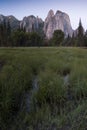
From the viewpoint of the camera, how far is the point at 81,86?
21.0 ft

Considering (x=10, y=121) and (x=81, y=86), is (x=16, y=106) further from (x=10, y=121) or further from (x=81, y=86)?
(x=81, y=86)

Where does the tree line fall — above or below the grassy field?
above

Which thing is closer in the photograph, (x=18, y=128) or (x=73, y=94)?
(x=18, y=128)

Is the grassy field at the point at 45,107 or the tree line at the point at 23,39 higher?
the tree line at the point at 23,39

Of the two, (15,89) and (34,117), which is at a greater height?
(15,89)

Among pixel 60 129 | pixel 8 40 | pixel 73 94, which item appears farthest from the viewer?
pixel 8 40

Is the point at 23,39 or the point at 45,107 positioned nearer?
the point at 45,107

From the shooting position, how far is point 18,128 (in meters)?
4.55

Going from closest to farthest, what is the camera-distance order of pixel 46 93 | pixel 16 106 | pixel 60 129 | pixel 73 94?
1. pixel 60 129
2. pixel 16 106
3. pixel 46 93
4. pixel 73 94

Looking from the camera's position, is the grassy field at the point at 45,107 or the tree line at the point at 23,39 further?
the tree line at the point at 23,39

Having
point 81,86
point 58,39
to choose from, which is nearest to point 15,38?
point 58,39

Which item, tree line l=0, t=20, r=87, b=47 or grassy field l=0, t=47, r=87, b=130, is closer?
grassy field l=0, t=47, r=87, b=130

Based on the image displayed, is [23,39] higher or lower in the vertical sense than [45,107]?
higher

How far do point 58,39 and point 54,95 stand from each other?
2649 inches
